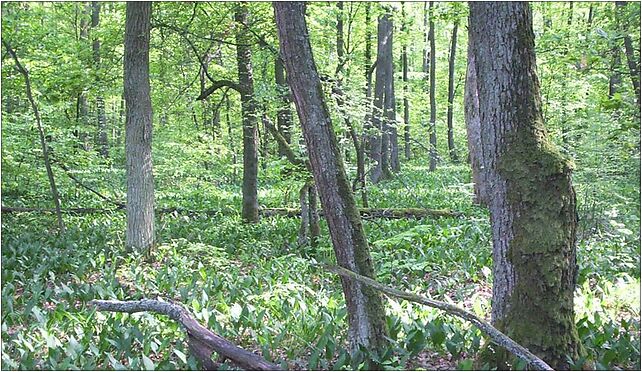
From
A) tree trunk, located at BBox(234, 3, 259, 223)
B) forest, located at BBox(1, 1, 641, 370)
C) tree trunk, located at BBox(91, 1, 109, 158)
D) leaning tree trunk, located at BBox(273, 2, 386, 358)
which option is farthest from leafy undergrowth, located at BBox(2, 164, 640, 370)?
tree trunk, located at BBox(91, 1, 109, 158)

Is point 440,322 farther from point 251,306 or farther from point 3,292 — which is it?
point 3,292

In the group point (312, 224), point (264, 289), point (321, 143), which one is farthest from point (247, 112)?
point (321, 143)

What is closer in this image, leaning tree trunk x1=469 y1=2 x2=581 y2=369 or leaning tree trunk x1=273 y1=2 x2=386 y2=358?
leaning tree trunk x1=469 y1=2 x2=581 y2=369

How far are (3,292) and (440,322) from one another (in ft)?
15.1

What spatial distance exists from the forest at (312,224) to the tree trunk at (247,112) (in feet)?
0.13

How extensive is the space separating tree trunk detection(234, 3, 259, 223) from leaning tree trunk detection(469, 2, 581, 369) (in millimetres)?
5716

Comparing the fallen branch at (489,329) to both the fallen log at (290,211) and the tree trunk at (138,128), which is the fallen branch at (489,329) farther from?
the fallen log at (290,211)

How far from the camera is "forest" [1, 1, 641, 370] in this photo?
12.1 feet

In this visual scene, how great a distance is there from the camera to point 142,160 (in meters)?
8.20

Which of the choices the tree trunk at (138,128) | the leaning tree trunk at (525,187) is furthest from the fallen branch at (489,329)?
the tree trunk at (138,128)

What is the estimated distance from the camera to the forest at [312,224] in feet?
12.1

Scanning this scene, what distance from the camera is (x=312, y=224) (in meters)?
8.91

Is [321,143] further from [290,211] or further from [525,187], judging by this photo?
[290,211]

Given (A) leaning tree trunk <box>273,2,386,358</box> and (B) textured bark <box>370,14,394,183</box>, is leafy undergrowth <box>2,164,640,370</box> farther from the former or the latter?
(B) textured bark <box>370,14,394,183</box>
